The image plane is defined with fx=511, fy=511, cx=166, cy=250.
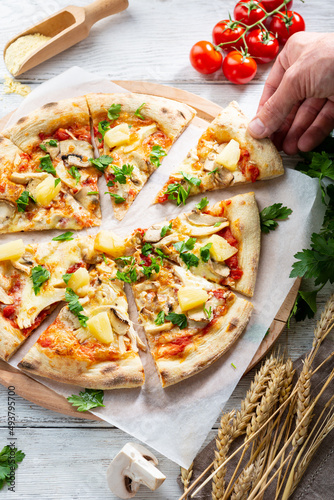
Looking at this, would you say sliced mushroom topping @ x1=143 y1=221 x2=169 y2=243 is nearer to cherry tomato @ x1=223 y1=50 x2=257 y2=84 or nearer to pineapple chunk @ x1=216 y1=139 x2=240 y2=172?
pineapple chunk @ x1=216 y1=139 x2=240 y2=172

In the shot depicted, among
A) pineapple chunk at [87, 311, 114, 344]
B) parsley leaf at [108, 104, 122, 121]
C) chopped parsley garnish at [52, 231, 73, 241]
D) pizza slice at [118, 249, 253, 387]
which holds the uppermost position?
parsley leaf at [108, 104, 122, 121]

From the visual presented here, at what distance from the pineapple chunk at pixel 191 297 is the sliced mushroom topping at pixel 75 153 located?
1826 mm

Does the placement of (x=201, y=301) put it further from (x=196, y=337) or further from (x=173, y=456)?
(x=173, y=456)

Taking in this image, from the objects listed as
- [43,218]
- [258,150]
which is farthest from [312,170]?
[43,218]

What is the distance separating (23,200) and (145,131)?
1515 millimetres

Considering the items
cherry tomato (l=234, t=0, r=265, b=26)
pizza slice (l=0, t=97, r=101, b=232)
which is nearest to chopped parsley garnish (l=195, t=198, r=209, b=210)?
pizza slice (l=0, t=97, r=101, b=232)

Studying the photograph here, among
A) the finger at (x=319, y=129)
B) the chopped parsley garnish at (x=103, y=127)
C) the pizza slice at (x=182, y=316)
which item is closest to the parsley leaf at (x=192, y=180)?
the pizza slice at (x=182, y=316)

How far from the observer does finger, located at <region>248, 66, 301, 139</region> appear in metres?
4.87

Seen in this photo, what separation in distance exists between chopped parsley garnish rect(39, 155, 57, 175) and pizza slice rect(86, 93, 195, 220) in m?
0.48

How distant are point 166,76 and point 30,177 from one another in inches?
80.1

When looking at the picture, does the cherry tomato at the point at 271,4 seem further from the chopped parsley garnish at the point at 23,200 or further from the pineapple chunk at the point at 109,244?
the chopped parsley garnish at the point at 23,200

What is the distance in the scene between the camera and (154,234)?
17.4 ft

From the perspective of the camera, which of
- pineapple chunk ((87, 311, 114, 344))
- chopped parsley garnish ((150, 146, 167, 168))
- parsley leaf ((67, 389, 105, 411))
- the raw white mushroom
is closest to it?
the raw white mushroom

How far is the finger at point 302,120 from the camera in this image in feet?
17.6
